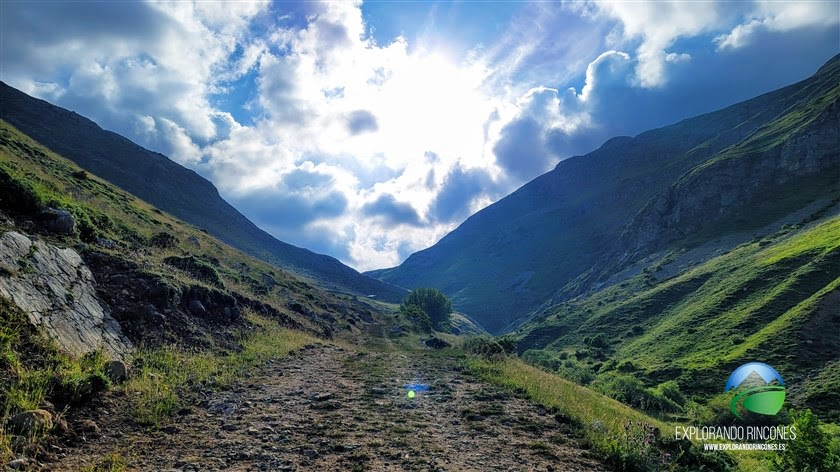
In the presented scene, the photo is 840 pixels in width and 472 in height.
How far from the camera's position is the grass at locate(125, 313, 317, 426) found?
1074 cm

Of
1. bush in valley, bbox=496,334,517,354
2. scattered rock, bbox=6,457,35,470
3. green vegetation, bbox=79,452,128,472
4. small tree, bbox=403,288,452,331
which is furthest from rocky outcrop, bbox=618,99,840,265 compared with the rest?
scattered rock, bbox=6,457,35,470

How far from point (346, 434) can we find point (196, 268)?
2322 cm

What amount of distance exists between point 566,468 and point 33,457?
1074 cm

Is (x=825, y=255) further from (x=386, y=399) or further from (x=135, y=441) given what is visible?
(x=135, y=441)

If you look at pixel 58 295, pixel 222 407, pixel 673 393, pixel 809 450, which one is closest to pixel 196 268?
pixel 58 295

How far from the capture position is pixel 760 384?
13312mm

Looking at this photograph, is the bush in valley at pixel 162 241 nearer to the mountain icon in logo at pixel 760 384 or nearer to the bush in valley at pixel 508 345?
the bush in valley at pixel 508 345

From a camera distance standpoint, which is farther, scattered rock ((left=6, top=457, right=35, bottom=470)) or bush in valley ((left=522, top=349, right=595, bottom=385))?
bush in valley ((left=522, top=349, right=595, bottom=385))

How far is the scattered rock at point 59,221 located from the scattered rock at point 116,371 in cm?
959

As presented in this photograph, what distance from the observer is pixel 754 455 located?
47.2ft

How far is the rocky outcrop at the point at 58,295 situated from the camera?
1183cm

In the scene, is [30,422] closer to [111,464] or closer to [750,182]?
[111,464]

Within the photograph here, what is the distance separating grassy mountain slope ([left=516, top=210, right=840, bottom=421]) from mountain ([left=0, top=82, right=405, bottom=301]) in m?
118

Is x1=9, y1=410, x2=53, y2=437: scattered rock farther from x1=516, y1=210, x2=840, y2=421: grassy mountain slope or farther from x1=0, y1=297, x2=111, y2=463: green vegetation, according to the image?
x1=516, y1=210, x2=840, y2=421: grassy mountain slope
